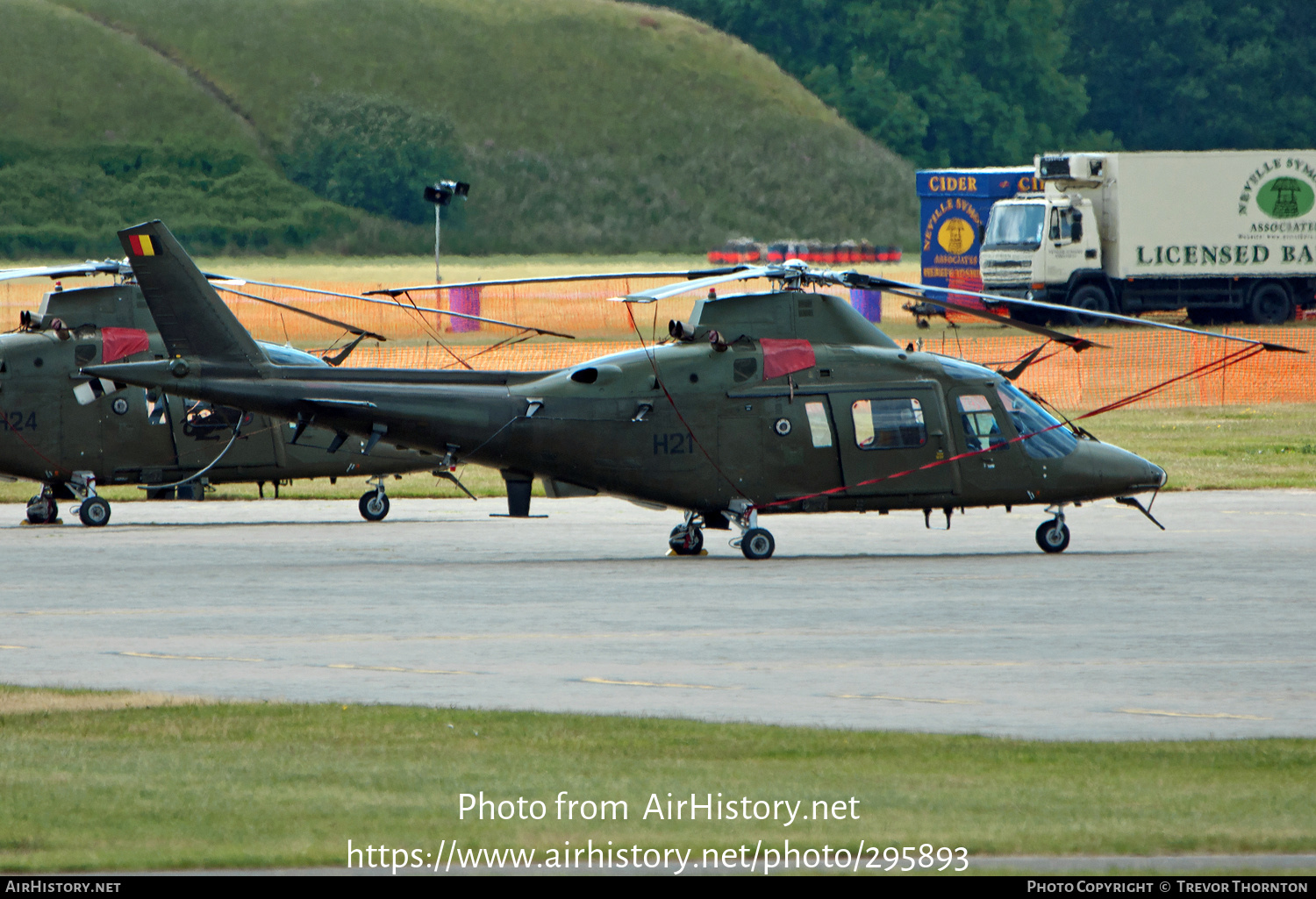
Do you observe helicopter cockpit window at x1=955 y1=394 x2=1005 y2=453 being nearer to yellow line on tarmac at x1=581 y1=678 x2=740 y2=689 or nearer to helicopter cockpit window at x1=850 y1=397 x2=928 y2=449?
helicopter cockpit window at x1=850 y1=397 x2=928 y2=449

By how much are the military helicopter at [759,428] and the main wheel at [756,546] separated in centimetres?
2

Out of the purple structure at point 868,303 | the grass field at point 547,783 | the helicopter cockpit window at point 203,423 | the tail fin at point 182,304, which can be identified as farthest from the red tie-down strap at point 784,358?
the purple structure at point 868,303

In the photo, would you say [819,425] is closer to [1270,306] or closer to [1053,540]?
[1053,540]

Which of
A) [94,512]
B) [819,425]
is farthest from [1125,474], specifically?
[94,512]

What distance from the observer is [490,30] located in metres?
114

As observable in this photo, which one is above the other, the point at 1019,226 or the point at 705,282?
the point at 1019,226

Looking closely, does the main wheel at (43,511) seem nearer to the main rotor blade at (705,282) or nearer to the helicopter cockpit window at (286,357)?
the helicopter cockpit window at (286,357)

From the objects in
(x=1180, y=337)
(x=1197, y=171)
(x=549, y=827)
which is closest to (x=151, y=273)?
(x=549, y=827)

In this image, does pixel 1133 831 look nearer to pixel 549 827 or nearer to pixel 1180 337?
pixel 549 827

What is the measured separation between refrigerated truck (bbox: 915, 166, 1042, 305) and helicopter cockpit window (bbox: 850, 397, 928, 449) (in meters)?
45.5

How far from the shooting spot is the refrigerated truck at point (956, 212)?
65375mm

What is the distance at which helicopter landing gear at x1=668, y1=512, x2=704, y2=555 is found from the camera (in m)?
20.9

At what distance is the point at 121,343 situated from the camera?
24328mm

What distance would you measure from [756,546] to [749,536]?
0.42 feet
